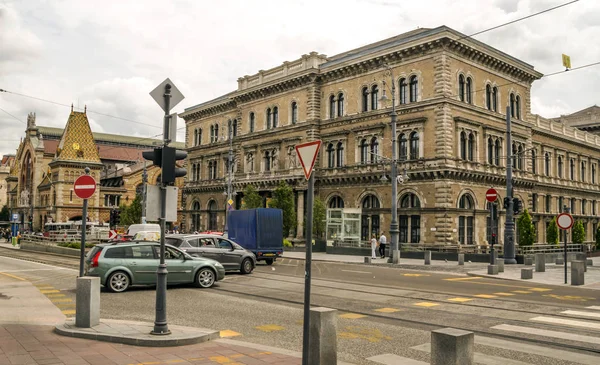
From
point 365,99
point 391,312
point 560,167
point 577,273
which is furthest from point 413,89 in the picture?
point 391,312

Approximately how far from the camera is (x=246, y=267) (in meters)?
21.1

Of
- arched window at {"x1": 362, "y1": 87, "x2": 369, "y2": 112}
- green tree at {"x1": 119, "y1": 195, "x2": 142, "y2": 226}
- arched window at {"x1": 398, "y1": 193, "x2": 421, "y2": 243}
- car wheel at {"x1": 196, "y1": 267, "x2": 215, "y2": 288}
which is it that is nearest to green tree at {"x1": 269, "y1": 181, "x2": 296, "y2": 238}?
Result: arched window at {"x1": 362, "y1": 87, "x2": 369, "y2": 112}

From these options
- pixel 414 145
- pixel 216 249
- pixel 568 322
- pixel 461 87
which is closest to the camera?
pixel 568 322

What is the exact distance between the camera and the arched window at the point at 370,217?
43.6 meters

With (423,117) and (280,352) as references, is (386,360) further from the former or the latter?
(423,117)

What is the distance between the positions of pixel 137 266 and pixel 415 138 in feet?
98.2

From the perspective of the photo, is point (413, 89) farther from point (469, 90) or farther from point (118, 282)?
point (118, 282)

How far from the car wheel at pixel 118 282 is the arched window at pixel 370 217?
30.1m

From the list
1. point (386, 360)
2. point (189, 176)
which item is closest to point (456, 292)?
point (386, 360)

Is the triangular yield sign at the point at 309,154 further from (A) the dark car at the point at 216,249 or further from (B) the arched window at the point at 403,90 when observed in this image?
(B) the arched window at the point at 403,90

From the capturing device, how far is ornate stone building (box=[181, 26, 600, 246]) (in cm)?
3978

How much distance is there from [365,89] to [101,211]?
51315mm

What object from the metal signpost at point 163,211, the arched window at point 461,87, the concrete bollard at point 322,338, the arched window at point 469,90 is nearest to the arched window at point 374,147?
the arched window at point 461,87

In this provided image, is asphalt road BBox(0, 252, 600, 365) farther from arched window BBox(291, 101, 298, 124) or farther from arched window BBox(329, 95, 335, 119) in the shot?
arched window BBox(291, 101, 298, 124)
